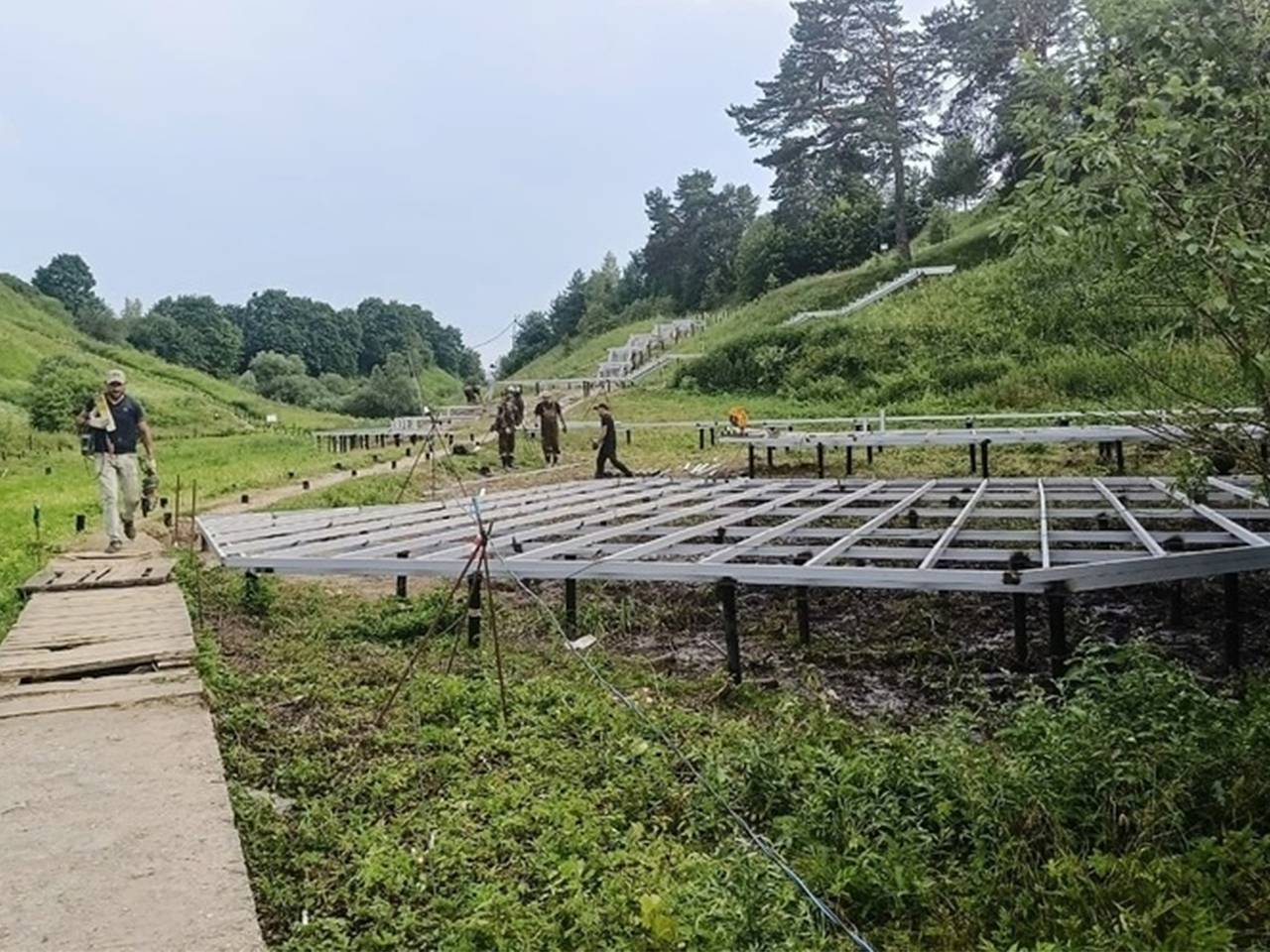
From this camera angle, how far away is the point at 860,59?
126 feet

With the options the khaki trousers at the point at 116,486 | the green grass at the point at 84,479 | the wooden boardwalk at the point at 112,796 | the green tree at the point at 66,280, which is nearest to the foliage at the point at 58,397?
the green grass at the point at 84,479

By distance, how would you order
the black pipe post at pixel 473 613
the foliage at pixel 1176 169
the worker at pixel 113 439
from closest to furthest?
the foliage at pixel 1176 169 < the black pipe post at pixel 473 613 < the worker at pixel 113 439

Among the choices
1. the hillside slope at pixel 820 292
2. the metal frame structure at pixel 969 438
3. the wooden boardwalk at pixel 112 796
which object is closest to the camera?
the wooden boardwalk at pixel 112 796


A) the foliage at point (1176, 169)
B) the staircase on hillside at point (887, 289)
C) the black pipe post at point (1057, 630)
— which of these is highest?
the staircase on hillside at point (887, 289)

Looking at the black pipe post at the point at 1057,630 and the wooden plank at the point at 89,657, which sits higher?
the wooden plank at the point at 89,657

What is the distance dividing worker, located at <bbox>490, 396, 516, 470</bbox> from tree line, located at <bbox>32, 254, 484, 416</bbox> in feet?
69.1

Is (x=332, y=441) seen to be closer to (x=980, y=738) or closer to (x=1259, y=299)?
(x=980, y=738)

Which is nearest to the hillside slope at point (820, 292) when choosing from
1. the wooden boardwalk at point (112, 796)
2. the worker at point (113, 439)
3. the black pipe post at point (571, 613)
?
the worker at point (113, 439)

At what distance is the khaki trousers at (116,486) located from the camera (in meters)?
7.87

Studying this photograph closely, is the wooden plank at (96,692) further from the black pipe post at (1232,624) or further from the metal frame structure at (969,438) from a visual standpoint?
the metal frame structure at (969,438)

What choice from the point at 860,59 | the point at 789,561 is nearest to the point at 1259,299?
the point at 789,561

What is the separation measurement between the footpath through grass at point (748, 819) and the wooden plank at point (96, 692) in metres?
0.22

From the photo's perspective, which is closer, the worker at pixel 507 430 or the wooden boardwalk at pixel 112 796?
the wooden boardwalk at pixel 112 796

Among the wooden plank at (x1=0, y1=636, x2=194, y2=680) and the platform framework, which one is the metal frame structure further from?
the wooden plank at (x1=0, y1=636, x2=194, y2=680)
